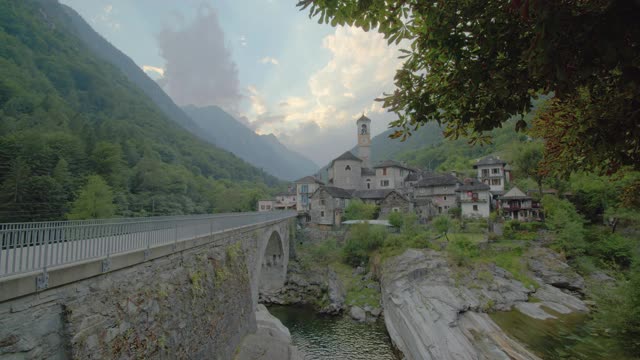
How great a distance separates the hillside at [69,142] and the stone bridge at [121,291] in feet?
84.3

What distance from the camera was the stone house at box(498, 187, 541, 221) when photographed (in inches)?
1455

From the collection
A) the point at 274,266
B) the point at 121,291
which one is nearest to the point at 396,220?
the point at 274,266

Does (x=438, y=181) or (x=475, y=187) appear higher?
(x=438, y=181)

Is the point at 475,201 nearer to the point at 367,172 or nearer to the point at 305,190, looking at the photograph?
the point at 367,172

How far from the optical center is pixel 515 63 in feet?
12.7

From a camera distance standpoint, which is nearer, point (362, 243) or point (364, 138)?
point (362, 243)

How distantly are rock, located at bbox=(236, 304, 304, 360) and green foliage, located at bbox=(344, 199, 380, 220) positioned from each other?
27629 millimetres

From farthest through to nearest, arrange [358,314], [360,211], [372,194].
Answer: [372,194], [360,211], [358,314]

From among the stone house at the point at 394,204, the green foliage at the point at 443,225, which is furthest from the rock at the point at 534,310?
the stone house at the point at 394,204

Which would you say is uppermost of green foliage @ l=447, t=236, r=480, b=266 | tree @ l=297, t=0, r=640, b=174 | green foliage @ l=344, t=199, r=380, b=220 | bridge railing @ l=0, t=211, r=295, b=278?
tree @ l=297, t=0, r=640, b=174

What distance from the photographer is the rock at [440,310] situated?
16.6 m

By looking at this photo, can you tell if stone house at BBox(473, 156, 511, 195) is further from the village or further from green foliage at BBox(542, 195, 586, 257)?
green foliage at BBox(542, 195, 586, 257)

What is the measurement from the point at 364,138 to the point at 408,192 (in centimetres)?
1576

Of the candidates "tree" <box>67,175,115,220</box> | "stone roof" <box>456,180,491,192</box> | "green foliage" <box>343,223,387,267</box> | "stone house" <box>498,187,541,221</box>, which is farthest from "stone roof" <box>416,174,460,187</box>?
"tree" <box>67,175,115,220</box>
